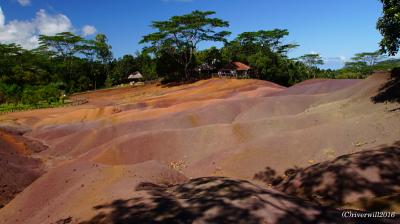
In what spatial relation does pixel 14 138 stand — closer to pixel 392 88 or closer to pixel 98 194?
pixel 98 194

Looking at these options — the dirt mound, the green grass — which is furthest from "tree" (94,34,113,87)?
the dirt mound

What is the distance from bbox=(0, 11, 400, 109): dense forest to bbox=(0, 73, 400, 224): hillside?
2310 cm

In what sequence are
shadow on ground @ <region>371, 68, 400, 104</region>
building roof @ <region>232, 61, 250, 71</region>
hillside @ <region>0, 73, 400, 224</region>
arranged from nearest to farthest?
hillside @ <region>0, 73, 400, 224</region> → shadow on ground @ <region>371, 68, 400, 104</region> → building roof @ <region>232, 61, 250, 71</region>

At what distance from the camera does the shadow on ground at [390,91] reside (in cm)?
1952

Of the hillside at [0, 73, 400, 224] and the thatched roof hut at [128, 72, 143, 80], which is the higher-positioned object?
the thatched roof hut at [128, 72, 143, 80]

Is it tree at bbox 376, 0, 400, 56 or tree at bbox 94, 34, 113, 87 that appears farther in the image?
tree at bbox 94, 34, 113, 87

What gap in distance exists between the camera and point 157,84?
196 ft

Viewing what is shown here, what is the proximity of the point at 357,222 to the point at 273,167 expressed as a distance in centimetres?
886

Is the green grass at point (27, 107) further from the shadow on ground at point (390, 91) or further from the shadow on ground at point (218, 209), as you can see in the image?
the shadow on ground at point (218, 209)

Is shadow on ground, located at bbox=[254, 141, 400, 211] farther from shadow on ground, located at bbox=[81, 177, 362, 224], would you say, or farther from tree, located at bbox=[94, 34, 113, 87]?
tree, located at bbox=[94, 34, 113, 87]

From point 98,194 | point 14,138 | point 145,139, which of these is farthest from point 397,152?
point 14,138

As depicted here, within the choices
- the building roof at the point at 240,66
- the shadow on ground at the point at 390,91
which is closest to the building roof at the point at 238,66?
the building roof at the point at 240,66

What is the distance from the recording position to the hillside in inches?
343

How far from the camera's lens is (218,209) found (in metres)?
8.15
